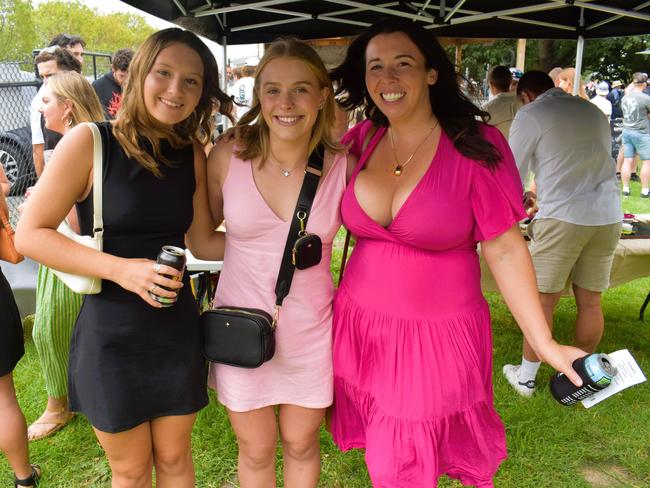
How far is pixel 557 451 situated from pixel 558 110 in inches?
78.4

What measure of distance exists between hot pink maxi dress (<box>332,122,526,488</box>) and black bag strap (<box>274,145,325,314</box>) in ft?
0.42

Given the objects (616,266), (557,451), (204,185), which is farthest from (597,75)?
(204,185)

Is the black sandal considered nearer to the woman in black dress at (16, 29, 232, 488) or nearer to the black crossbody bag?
the woman in black dress at (16, 29, 232, 488)

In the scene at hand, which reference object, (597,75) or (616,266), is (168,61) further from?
(597,75)

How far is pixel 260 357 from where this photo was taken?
1.85 m

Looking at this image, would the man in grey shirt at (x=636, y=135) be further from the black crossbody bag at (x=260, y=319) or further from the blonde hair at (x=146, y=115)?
the blonde hair at (x=146, y=115)

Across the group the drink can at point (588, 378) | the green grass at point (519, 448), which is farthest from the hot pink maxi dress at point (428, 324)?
the green grass at point (519, 448)

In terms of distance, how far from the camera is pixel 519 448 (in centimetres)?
309

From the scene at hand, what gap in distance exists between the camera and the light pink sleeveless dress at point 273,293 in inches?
74.7

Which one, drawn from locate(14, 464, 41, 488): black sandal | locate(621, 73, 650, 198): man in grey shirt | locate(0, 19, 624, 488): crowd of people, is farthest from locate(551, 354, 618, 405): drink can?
locate(621, 73, 650, 198): man in grey shirt

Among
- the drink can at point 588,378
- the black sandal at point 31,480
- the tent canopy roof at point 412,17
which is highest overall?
the tent canopy roof at point 412,17

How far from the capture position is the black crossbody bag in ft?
6.04

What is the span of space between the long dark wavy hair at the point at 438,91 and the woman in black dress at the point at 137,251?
0.58 meters

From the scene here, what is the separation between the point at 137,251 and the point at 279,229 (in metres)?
0.46
